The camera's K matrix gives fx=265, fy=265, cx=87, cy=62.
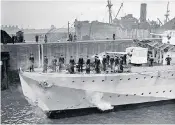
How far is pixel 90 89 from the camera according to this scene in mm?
17625

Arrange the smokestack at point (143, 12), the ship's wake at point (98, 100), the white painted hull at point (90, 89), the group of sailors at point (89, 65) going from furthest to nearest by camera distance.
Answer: the smokestack at point (143, 12) < the group of sailors at point (89, 65) < the ship's wake at point (98, 100) < the white painted hull at point (90, 89)

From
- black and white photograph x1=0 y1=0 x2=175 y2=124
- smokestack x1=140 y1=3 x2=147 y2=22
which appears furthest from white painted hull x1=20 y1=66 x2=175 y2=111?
smokestack x1=140 y1=3 x2=147 y2=22

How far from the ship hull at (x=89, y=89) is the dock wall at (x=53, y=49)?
628 centimetres

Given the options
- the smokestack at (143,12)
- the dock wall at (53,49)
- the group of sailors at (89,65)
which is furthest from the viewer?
the smokestack at (143,12)

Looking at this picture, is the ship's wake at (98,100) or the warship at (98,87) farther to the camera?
the ship's wake at (98,100)

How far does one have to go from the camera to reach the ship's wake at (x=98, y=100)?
58.2ft

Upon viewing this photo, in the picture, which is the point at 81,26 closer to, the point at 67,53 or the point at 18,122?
the point at 67,53

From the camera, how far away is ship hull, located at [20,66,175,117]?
16953mm

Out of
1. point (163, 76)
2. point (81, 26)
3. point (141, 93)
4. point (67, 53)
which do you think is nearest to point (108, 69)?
point (141, 93)

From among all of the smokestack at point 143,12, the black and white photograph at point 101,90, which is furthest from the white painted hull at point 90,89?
the smokestack at point 143,12

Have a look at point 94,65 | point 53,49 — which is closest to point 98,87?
point 94,65

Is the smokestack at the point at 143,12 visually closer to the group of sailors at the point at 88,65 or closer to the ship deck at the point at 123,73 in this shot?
the ship deck at the point at 123,73

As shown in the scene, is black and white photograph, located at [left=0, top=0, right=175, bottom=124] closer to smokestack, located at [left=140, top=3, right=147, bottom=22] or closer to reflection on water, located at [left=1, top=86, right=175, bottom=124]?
Result: reflection on water, located at [left=1, top=86, right=175, bottom=124]

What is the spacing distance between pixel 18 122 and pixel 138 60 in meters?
9.68
